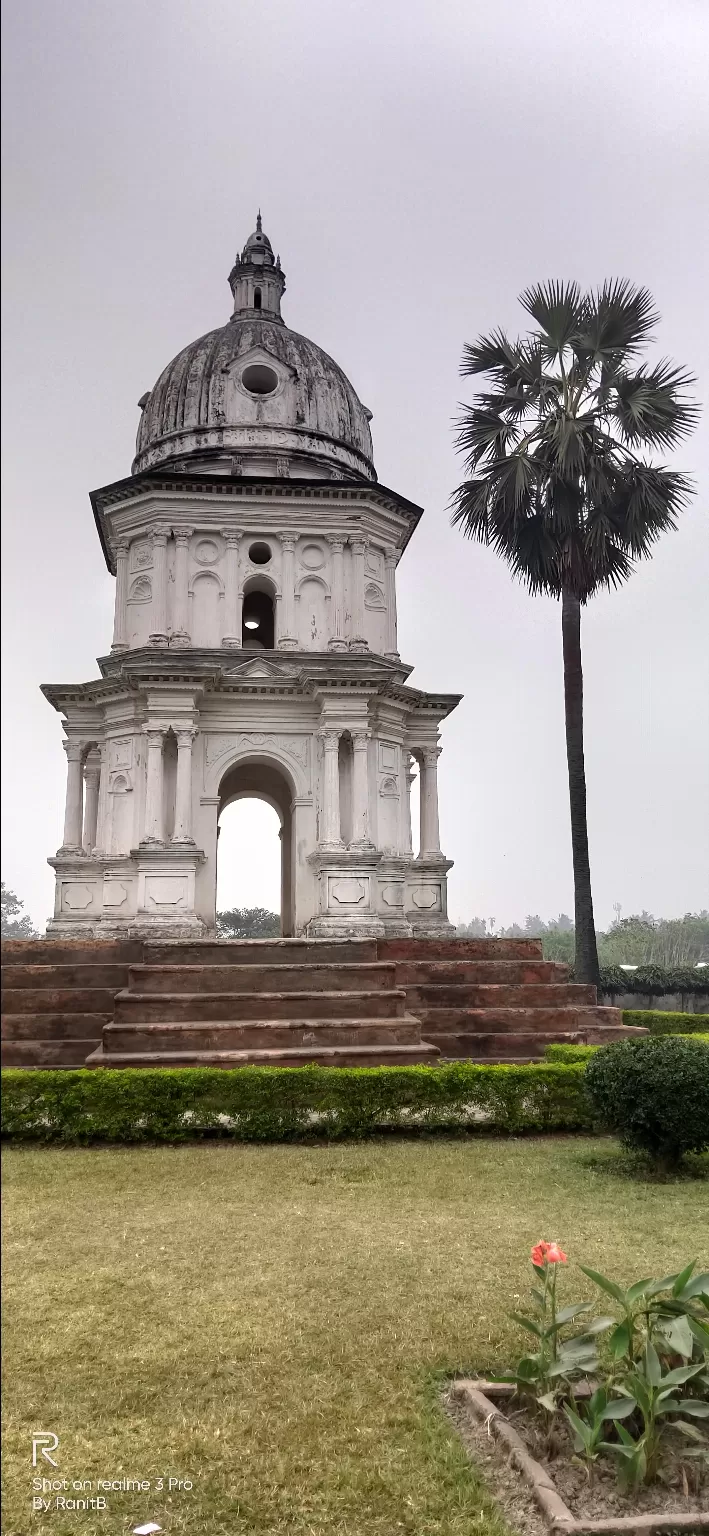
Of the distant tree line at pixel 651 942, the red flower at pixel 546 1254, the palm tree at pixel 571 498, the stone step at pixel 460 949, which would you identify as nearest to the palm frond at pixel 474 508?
the palm tree at pixel 571 498

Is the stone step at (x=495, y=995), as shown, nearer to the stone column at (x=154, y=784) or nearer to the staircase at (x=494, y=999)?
the staircase at (x=494, y=999)

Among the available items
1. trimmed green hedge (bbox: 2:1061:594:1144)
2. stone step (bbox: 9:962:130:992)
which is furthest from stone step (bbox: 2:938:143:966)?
trimmed green hedge (bbox: 2:1061:594:1144)

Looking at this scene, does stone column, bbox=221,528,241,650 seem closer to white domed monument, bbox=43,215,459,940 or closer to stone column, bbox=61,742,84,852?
white domed monument, bbox=43,215,459,940

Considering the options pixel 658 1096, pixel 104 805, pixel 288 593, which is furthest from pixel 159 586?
pixel 658 1096

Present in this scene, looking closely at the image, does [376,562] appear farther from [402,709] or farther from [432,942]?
[432,942]

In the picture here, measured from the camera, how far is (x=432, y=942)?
14.7 meters

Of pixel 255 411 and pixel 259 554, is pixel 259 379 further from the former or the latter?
pixel 259 554

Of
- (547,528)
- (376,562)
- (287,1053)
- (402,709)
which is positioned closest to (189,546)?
(376,562)

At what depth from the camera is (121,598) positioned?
2094 centimetres

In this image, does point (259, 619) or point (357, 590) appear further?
point (259, 619)

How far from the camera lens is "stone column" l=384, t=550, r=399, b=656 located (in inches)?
851

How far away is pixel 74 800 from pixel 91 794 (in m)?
1.36

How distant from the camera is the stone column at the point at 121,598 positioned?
20797 millimetres

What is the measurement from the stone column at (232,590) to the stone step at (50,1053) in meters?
10.3
